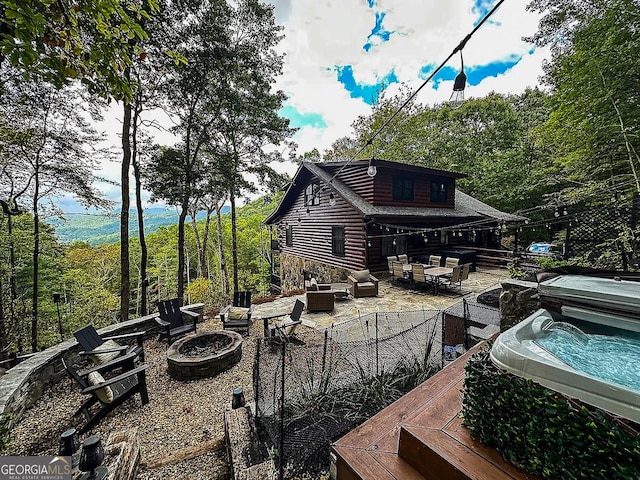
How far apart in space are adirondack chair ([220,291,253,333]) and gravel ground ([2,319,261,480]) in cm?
138

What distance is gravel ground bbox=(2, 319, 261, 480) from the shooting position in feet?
8.41

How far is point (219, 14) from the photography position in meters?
6.59

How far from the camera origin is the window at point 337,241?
11.0 m

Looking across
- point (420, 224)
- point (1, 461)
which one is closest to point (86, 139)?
point (1, 461)

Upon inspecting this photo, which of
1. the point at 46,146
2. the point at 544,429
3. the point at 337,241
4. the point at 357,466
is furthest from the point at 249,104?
the point at 544,429

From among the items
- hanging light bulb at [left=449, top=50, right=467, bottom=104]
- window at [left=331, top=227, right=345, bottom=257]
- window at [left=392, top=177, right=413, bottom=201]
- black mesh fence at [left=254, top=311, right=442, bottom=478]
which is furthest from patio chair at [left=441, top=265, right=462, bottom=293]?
hanging light bulb at [left=449, top=50, right=467, bottom=104]

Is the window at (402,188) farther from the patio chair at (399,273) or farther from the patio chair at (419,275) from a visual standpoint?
the patio chair at (419,275)

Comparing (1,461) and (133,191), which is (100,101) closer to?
(133,191)

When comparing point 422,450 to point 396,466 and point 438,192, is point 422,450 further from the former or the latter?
point 438,192

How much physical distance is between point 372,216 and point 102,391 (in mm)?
8048

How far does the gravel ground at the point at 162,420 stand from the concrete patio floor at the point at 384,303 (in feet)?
8.97

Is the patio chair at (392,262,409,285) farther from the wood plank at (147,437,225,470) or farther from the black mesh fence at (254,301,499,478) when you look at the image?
the wood plank at (147,437,225,470)

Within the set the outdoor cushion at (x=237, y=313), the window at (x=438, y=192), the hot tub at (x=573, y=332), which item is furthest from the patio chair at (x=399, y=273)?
the hot tub at (x=573, y=332)

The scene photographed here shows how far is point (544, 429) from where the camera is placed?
1.45 meters
